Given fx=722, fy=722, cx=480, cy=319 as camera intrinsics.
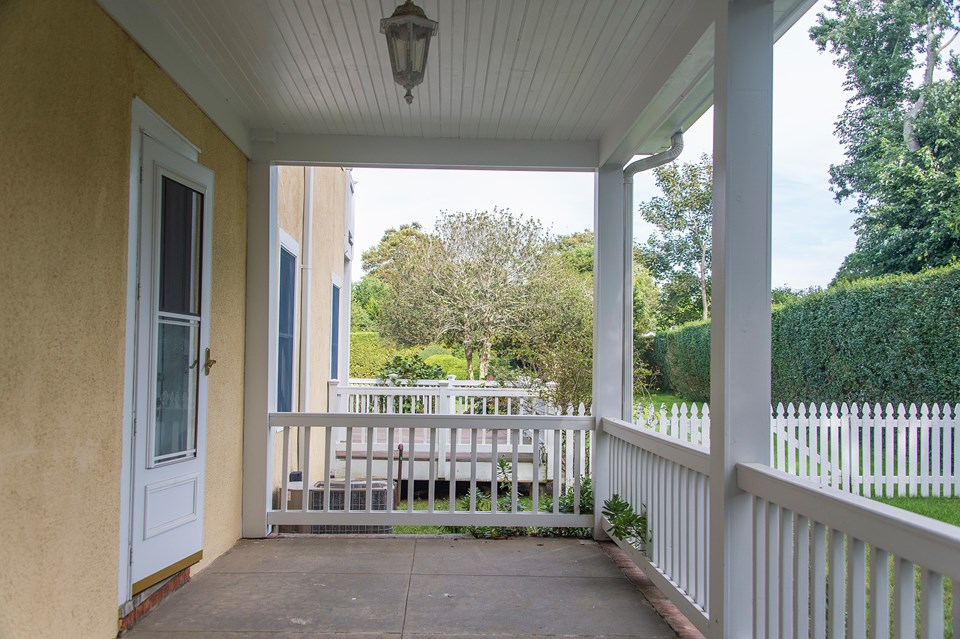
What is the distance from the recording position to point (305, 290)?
262 inches

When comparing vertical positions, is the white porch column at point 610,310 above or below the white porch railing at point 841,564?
above

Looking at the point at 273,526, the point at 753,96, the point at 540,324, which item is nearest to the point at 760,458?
the point at 753,96

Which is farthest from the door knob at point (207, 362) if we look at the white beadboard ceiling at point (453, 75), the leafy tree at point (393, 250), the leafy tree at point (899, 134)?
the leafy tree at point (393, 250)

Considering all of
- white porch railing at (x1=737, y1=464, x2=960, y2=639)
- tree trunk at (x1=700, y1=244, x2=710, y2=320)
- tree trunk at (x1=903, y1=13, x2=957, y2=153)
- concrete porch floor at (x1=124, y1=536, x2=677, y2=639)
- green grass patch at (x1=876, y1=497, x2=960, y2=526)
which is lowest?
concrete porch floor at (x1=124, y1=536, x2=677, y2=639)

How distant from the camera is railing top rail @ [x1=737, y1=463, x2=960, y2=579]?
1.61 metres

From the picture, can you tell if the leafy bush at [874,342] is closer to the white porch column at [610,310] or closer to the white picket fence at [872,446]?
the white picket fence at [872,446]

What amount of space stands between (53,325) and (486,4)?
7.00 feet

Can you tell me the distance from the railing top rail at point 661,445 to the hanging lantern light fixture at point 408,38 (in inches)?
79.2

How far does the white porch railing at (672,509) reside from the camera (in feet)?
10.3

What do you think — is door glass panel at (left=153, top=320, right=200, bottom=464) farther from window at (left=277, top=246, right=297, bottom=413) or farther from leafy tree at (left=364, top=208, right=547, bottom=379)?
leafy tree at (left=364, top=208, right=547, bottom=379)

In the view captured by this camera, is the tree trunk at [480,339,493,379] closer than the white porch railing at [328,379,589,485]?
No

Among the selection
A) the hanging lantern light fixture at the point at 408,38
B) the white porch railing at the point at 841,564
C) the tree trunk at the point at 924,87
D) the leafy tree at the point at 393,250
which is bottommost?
the white porch railing at the point at 841,564

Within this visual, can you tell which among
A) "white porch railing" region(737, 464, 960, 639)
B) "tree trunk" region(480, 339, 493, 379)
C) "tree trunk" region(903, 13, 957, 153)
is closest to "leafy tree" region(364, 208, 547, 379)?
"tree trunk" region(480, 339, 493, 379)

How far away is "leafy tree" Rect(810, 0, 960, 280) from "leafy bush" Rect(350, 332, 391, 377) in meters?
12.6
